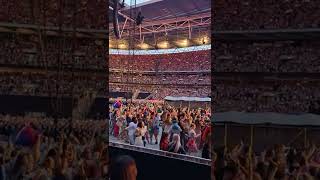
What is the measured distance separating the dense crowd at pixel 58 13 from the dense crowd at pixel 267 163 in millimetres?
1647

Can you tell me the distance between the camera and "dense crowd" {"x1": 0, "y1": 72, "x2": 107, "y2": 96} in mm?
4273

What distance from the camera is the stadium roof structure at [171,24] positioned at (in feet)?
51.0

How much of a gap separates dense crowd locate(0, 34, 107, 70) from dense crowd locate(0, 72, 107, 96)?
9cm

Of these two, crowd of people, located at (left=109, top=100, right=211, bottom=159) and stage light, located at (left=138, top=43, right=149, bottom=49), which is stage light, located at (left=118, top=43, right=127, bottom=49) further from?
stage light, located at (left=138, top=43, right=149, bottom=49)

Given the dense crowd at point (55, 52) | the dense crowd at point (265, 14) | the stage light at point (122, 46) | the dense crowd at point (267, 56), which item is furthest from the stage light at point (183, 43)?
the dense crowd at point (267, 56)

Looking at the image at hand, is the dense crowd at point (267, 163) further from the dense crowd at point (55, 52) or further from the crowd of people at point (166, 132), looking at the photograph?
the dense crowd at point (55, 52)

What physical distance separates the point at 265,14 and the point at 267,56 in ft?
1.20

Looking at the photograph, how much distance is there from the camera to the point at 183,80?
2052 cm

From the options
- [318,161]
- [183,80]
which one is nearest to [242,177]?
[318,161]

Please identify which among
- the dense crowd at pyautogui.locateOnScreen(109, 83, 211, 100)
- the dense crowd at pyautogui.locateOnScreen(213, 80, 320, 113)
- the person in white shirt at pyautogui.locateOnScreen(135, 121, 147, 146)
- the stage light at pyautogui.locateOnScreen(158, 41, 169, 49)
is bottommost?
the person in white shirt at pyautogui.locateOnScreen(135, 121, 147, 146)

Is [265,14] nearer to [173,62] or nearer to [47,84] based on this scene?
[47,84]

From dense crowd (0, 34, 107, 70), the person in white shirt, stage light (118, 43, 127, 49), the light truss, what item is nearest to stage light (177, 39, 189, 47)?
the light truss

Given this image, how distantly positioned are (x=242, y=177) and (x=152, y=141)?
5836 millimetres

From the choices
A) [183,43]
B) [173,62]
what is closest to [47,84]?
[183,43]
